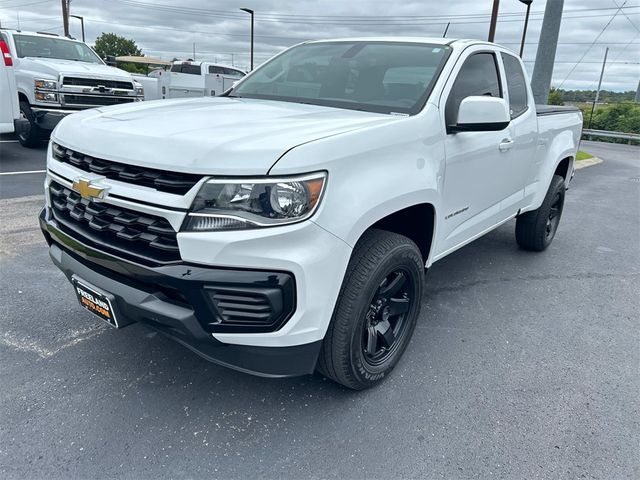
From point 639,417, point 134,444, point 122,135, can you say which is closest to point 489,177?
point 639,417

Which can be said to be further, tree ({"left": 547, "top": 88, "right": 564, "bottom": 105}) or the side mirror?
tree ({"left": 547, "top": 88, "right": 564, "bottom": 105})

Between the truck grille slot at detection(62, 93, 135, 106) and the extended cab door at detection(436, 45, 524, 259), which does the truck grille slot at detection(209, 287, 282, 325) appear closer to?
the extended cab door at detection(436, 45, 524, 259)

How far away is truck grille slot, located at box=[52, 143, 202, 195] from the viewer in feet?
6.53

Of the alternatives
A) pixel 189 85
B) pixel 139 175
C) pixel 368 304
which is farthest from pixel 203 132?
pixel 189 85

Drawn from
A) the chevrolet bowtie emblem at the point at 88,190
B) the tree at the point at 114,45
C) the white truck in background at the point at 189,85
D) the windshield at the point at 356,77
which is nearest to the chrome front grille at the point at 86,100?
the white truck in background at the point at 189,85

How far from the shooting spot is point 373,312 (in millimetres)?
2650

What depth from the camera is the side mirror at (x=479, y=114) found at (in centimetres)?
279

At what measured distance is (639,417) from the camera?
263 cm

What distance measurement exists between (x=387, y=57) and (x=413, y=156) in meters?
1.10

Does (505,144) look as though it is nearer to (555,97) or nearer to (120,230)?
(120,230)

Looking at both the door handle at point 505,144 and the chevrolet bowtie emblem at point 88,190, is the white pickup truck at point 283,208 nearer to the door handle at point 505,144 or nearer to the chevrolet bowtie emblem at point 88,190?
the chevrolet bowtie emblem at point 88,190

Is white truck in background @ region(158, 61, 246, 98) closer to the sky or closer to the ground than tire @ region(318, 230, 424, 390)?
closer to the sky

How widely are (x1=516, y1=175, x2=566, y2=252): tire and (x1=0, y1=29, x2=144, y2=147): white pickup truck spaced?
280 inches

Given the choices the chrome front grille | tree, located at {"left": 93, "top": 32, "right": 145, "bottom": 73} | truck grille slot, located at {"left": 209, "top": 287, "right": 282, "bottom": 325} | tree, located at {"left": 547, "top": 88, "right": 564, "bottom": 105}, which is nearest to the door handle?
truck grille slot, located at {"left": 209, "top": 287, "right": 282, "bottom": 325}
